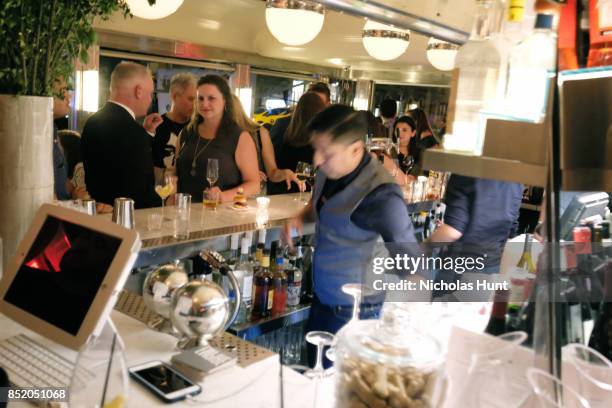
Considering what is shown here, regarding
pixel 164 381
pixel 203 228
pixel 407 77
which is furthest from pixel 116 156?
pixel 407 77

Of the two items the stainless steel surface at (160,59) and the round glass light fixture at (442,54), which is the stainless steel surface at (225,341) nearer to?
the round glass light fixture at (442,54)

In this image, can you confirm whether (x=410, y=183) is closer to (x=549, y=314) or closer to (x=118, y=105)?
(x=118, y=105)

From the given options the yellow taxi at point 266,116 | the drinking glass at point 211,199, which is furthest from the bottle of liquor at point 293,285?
the yellow taxi at point 266,116

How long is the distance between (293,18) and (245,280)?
3.90ft

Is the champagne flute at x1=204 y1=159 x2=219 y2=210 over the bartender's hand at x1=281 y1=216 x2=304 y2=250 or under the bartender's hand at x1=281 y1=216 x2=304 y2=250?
over

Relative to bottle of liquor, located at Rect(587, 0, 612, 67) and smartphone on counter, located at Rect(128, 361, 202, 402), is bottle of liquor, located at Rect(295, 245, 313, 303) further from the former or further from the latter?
bottle of liquor, located at Rect(587, 0, 612, 67)

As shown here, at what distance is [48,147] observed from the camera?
1668 mm

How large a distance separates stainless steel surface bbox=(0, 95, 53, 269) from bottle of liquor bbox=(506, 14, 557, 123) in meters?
1.37

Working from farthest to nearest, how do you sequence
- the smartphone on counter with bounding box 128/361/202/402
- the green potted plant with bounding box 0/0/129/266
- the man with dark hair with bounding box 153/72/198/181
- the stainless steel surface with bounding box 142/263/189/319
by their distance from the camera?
the man with dark hair with bounding box 153/72/198/181 < the green potted plant with bounding box 0/0/129/266 < the stainless steel surface with bounding box 142/263/189/319 < the smartphone on counter with bounding box 128/361/202/402

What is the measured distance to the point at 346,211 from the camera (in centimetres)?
200

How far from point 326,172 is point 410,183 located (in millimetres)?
1609

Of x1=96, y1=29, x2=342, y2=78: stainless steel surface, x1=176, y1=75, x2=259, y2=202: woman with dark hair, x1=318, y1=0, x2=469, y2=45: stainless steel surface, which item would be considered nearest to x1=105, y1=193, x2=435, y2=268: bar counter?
x1=176, y1=75, x2=259, y2=202: woman with dark hair

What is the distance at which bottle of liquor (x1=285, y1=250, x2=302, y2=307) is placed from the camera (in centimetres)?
250

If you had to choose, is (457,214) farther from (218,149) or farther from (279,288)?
(218,149)
